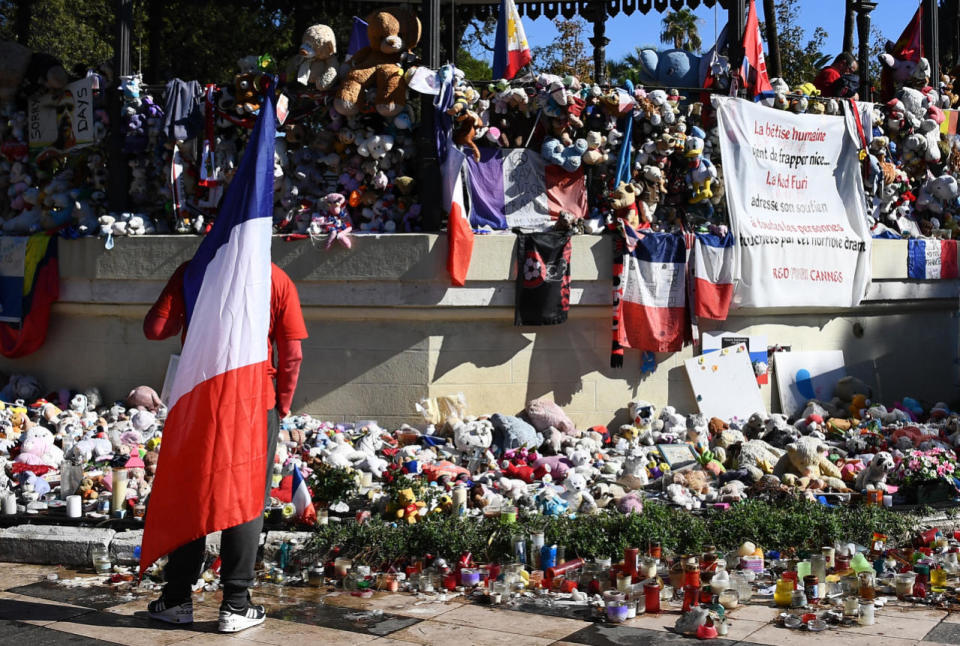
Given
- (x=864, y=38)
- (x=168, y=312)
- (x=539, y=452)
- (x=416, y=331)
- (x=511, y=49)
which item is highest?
(x=864, y=38)

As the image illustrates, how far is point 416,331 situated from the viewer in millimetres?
9680

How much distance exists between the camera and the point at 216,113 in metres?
10.4

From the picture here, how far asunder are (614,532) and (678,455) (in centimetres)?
268

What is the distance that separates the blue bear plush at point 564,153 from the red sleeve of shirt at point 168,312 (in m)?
5.14

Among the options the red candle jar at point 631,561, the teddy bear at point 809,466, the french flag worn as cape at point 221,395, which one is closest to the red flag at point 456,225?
the teddy bear at point 809,466

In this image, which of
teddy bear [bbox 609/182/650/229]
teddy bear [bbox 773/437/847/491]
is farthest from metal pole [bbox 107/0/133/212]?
teddy bear [bbox 773/437/847/491]

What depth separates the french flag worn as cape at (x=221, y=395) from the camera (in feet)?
16.8

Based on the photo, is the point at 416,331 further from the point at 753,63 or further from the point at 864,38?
the point at 864,38

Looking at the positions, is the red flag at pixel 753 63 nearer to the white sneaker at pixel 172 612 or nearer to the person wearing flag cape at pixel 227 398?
the person wearing flag cape at pixel 227 398

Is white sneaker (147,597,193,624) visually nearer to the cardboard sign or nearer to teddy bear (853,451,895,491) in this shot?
teddy bear (853,451,895,491)

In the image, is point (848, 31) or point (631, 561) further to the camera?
point (848, 31)

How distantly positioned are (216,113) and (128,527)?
470 centimetres

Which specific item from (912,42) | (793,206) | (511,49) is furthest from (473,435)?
(912,42)

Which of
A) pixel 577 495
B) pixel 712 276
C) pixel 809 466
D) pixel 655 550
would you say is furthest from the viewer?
pixel 712 276
